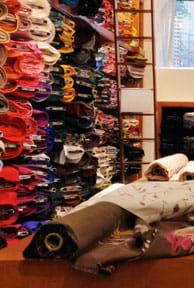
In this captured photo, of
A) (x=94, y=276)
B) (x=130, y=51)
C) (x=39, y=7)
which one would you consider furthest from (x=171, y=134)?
(x=94, y=276)

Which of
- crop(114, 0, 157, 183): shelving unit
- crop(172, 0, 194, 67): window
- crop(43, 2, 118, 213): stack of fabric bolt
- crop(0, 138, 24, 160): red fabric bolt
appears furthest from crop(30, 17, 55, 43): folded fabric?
crop(172, 0, 194, 67): window

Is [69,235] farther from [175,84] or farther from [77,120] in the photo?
[175,84]

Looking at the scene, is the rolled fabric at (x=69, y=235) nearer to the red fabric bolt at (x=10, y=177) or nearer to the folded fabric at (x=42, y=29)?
the red fabric bolt at (x=10, y=177)

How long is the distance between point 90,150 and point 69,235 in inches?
87.0

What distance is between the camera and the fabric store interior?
36.2 inches

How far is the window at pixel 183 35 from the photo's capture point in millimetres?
5367

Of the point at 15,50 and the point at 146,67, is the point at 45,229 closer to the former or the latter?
the point at 15,50

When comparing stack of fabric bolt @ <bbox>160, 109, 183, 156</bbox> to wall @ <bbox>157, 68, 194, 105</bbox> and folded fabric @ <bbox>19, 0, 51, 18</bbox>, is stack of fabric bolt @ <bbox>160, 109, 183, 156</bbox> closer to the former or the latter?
wall @ <bbox>157, 68, 194, 105</bbox>

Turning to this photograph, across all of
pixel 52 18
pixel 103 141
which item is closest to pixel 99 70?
pixel 103 141

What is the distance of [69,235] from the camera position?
876mm

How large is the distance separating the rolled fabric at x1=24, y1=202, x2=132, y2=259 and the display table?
0.02m

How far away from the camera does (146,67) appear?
5102 mm

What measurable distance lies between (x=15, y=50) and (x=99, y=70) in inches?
62.5

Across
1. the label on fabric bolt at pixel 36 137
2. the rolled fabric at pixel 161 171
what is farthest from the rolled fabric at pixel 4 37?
the rolled fabric at pixel 161 171
